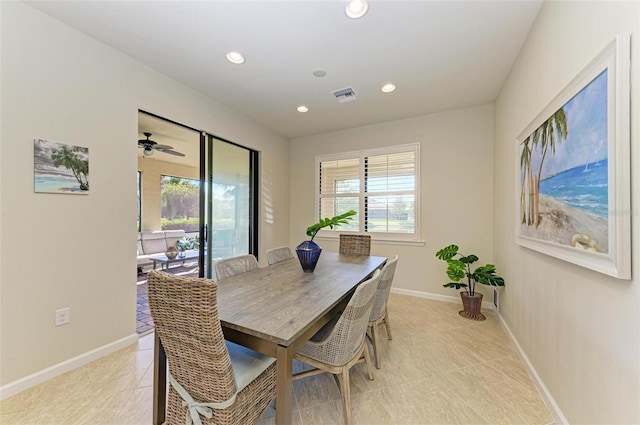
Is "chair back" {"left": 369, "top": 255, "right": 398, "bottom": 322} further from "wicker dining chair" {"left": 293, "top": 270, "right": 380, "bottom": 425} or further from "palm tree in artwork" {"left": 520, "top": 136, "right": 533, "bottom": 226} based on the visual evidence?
"palm tree in artwork" {"left": 520, "top": 136, "right": 533, "bottom": 226}

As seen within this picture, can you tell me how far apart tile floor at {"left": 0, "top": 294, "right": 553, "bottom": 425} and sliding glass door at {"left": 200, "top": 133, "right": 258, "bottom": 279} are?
1.36 meters

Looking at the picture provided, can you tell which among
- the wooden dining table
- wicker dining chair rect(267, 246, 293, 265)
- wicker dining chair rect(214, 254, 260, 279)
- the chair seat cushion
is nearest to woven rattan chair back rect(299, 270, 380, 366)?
the wooden dining table

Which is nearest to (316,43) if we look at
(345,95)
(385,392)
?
(345,95)

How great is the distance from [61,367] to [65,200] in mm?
1305

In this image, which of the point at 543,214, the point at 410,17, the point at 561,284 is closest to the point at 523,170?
the point at 543,214

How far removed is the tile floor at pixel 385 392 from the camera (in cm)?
148

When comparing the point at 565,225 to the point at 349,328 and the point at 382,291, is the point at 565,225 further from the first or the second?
the point at 349,328

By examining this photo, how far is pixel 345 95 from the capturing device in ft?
9.94

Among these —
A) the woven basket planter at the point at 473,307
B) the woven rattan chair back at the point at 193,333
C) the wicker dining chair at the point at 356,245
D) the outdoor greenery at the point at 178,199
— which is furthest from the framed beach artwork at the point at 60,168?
the outdoor greenery at the point at 178,199

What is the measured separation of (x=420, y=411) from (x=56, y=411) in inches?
90.6

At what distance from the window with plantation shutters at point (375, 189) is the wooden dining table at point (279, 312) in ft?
6.37

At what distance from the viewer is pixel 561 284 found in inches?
57.7

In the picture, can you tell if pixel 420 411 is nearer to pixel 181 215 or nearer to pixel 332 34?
pixel 332 34

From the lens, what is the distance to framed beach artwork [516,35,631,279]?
96 cm
